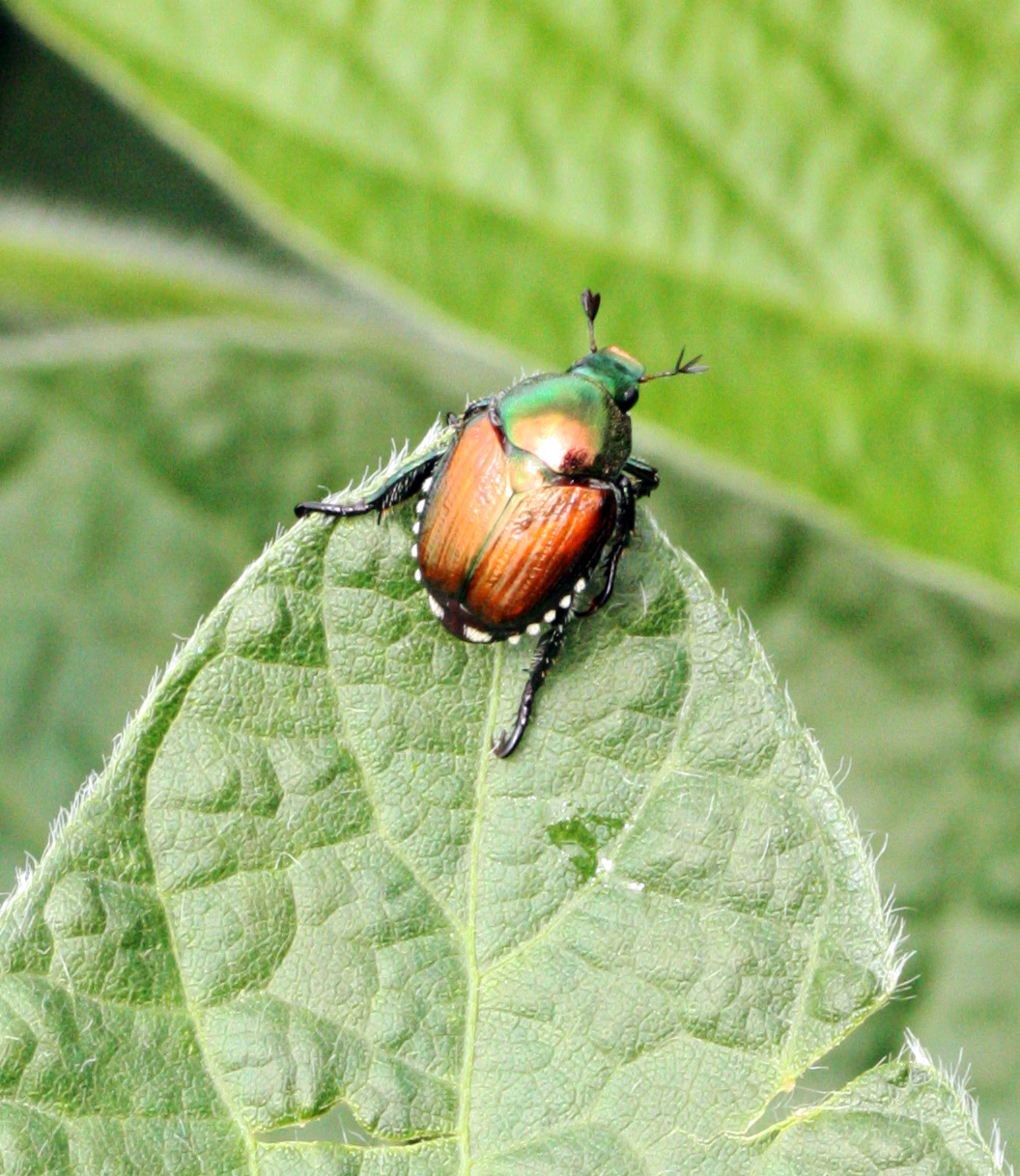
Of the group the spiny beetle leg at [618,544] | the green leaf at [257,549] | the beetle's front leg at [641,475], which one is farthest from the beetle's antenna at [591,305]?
the spiny beetle leg at [618,544]

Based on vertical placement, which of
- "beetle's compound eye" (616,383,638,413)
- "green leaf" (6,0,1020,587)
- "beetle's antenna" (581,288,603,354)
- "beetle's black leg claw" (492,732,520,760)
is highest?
"green leaf" (6,0,1020,587)

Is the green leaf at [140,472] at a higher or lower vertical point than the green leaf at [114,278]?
lower

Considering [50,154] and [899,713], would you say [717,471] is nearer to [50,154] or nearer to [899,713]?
[899,713]

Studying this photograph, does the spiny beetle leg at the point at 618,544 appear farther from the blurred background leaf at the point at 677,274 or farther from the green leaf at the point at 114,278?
the green leaf at the point at 114,278

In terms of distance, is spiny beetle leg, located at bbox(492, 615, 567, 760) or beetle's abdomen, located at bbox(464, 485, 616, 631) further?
beetle's abdomen, located at bbox(464, 485, 616, 631)

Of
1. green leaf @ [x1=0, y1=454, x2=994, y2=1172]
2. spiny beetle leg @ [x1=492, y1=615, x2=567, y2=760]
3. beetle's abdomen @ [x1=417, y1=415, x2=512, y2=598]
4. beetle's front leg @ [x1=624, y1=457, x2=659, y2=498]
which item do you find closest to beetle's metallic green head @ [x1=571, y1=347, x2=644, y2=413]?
beetle's front leg @ [x1=624, y1=457, x2=659, y2=498]

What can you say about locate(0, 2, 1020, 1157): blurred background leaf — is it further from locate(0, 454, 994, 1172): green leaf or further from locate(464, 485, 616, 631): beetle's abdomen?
locate(0, 454, 994, 1172): green leaf
